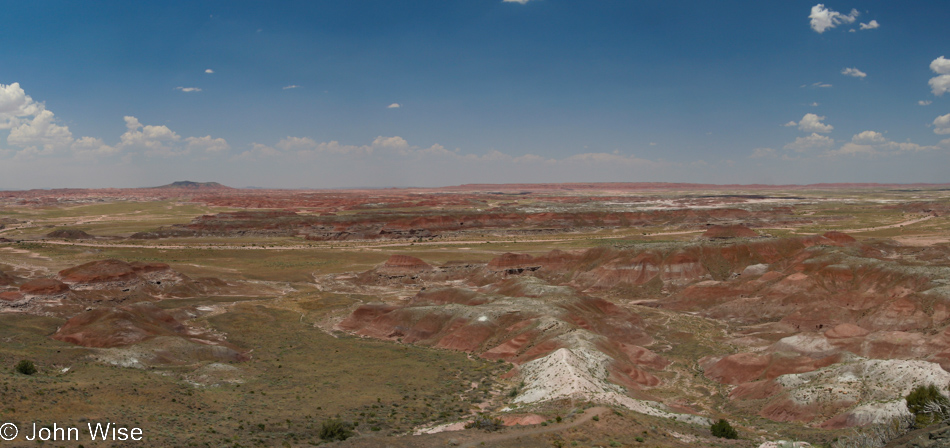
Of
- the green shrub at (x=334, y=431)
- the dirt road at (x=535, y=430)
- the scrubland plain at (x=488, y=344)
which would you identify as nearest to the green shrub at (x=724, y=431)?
the scrubland plain at (x=488, y=344)

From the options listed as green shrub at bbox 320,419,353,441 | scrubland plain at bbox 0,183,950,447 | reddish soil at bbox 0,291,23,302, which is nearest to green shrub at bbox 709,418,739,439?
scrubland plain at bbox 0,183,950,447

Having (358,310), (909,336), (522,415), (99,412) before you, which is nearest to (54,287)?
(358,310)

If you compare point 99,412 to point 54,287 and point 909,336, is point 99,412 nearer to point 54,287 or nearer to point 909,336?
point 54,287

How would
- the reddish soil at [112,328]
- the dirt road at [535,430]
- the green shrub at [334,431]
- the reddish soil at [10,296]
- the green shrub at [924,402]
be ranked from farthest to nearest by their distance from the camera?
the reddish soil at [10,296], the reddish soil at [112,328], the green shrub at [334,431], the green shrub at [924,402], the dirt road at [535,430]

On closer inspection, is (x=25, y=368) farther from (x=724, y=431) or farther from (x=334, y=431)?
(x=724, y=431)

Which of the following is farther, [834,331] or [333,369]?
[834,331]

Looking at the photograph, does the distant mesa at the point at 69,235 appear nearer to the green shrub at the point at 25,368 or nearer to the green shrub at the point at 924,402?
the green shrub at the point at 25,368

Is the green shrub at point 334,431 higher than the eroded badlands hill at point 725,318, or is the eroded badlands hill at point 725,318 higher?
the green shrub at point 334,431
